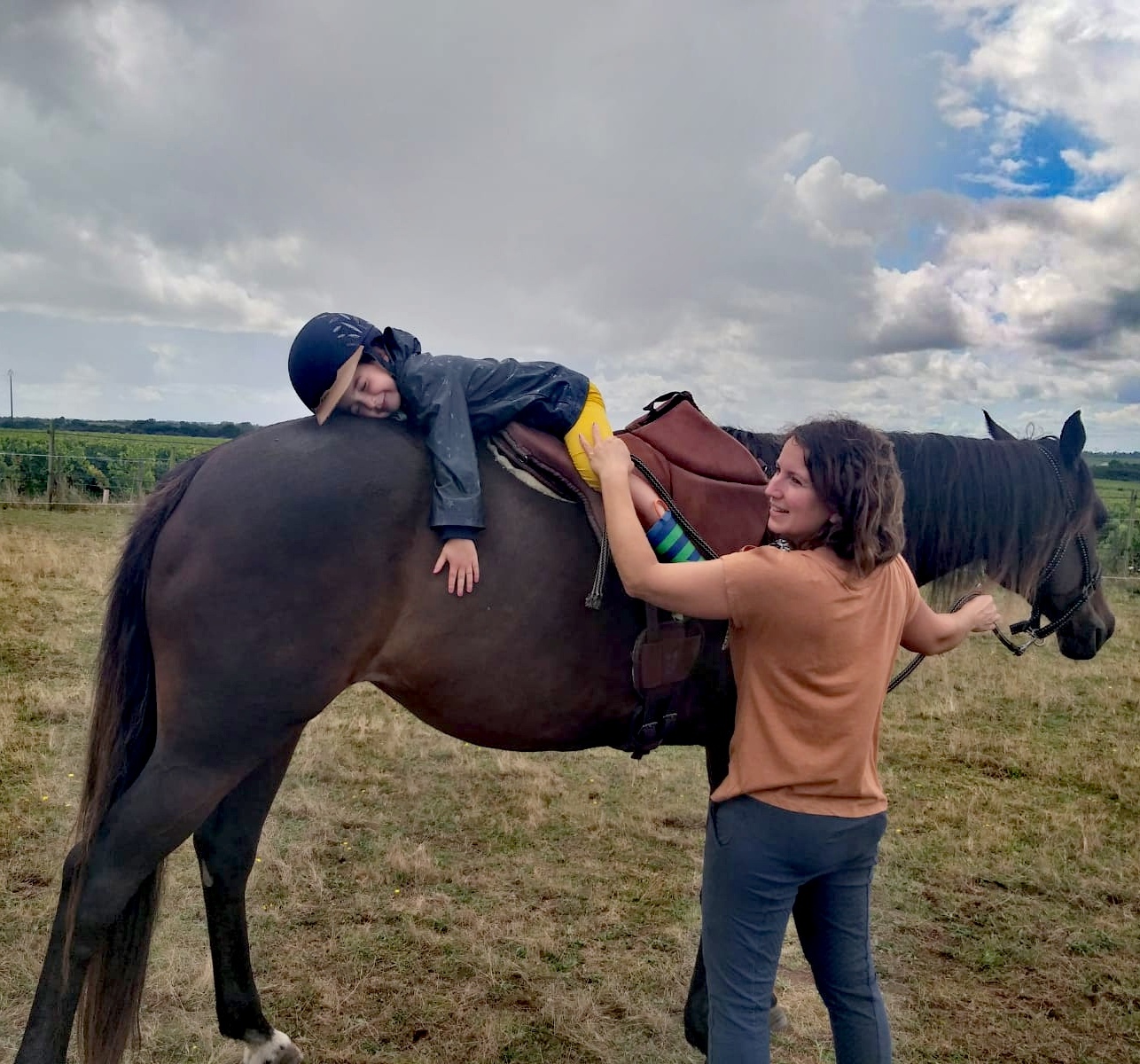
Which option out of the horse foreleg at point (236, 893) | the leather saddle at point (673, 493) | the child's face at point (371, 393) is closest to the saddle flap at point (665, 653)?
the leather saddle at point (673, 493)

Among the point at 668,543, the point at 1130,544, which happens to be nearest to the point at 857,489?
the point at 668,543

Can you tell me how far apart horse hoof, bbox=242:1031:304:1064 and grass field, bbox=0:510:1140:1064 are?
79mm

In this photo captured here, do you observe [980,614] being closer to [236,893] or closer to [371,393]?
[371,393]

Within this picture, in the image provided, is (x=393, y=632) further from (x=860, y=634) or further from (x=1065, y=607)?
(x=1065, y=607)

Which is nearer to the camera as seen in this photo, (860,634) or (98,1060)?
(860,634)

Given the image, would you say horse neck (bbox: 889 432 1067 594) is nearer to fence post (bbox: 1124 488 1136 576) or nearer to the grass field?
the grass field

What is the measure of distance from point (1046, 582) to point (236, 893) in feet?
10.6

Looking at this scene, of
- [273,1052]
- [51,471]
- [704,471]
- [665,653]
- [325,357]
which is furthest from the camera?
[51,471]

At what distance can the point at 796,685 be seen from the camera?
1803mm

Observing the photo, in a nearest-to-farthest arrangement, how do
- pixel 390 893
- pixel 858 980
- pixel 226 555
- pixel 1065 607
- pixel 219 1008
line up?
pixel 858 980 < pixel 226 555 < pixel 219 1008 < pixel 1065 607 < pixel 390 893

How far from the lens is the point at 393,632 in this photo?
7.63 feet

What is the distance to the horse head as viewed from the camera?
3133 millimetres

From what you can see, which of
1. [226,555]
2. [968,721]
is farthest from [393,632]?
[968,721]

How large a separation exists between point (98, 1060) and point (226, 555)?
156 cm
